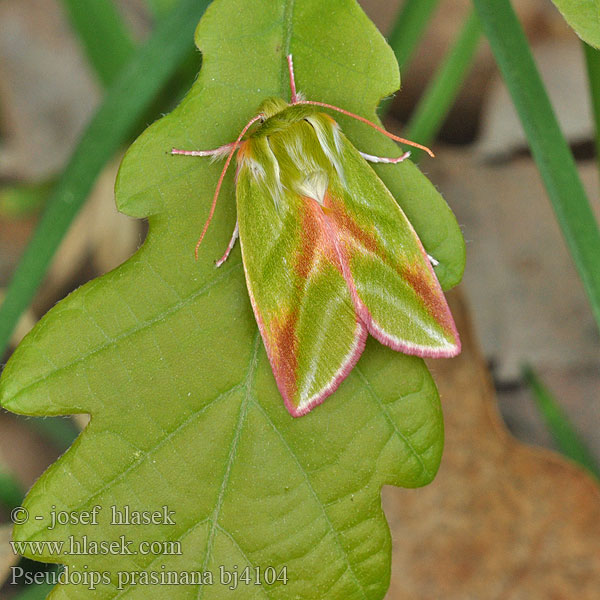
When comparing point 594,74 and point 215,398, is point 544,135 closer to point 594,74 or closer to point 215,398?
point 594,74

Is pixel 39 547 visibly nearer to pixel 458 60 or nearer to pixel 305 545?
pixel 305 545

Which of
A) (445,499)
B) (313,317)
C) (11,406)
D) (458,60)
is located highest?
(11,406)

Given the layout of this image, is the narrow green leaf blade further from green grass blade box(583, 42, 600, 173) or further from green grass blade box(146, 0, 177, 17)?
green grass blade box(583, 42, 600, 173)

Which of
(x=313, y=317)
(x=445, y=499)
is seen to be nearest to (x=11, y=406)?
(x=313, y=317)

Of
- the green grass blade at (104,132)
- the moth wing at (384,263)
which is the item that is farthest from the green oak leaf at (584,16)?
the green grass blade at (104,132)

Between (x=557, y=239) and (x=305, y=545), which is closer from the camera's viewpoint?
(x=305, y=545)

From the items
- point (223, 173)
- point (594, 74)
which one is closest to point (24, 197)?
point (223, 173)

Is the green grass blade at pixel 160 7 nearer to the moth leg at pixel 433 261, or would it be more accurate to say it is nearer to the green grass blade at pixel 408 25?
the green grass blade at pixel 408 25
